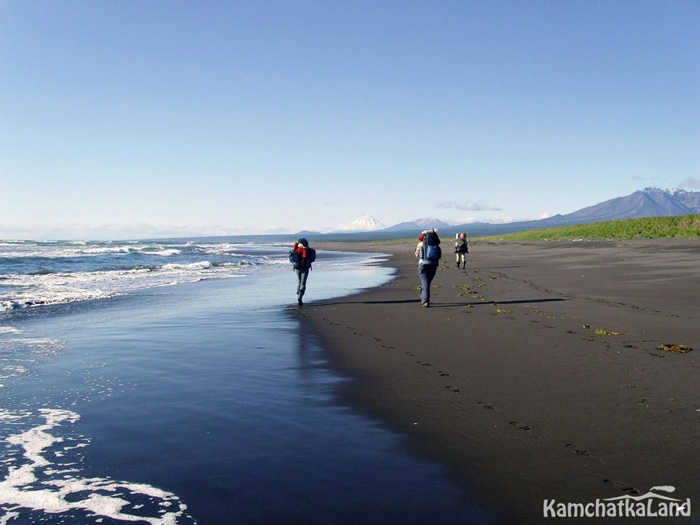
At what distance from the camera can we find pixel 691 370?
7.13 m

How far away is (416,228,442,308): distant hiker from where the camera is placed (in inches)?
602

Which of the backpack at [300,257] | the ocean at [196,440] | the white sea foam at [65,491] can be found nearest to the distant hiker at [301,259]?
the backpack at [300,257]

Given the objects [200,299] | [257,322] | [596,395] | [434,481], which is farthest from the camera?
[200,299]

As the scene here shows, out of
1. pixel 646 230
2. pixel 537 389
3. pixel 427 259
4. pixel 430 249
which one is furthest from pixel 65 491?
pixel 646 230

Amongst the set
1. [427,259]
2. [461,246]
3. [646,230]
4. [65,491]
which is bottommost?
[65,491]

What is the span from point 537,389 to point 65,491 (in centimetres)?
532

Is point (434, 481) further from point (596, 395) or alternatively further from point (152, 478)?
point (596, 395)

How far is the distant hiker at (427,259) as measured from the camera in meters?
15.3

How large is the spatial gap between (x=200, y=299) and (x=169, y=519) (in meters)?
15.7

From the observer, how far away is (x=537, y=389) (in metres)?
6.62

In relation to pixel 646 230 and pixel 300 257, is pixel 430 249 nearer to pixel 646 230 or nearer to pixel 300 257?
pixel 300 257

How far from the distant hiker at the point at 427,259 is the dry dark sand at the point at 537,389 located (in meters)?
0.54

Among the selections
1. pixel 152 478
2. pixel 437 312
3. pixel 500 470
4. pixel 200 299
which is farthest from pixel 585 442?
pixel 200 299

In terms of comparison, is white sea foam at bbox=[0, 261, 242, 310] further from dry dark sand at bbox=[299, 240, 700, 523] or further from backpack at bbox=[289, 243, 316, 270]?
dry dark sand at bbox=[299, 240, 700, 523]
